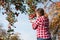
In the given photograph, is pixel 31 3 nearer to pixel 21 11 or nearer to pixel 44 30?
pixel 21 11

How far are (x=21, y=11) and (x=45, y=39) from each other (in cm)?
530

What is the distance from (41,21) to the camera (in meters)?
8.61

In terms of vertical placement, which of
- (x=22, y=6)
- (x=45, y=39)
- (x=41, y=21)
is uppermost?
(x=22, y=6)

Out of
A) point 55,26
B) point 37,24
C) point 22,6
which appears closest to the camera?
point 37,24

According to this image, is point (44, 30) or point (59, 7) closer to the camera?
point (44, 30)

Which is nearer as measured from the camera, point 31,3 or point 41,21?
point 41,21

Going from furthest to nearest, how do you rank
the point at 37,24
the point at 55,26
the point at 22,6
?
the point at 55,26 < the point at 22,6 < the point at 37,24

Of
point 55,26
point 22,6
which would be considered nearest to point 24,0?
point 22,6

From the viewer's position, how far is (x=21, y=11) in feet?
44.7

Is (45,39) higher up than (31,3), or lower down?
lower down

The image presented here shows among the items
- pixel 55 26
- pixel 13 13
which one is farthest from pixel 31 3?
pixel 55 26

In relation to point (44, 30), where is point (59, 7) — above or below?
above

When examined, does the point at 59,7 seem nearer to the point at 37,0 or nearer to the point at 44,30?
the point at 37,0

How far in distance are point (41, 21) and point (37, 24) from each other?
0.19 m
